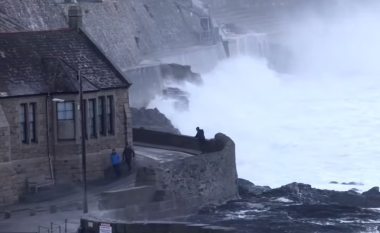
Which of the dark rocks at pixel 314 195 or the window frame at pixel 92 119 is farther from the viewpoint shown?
the dark rocks at pixel 314 195

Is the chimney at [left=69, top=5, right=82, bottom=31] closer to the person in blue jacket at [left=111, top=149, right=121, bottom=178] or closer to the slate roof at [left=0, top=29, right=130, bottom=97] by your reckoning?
the slate roof at [left=0, top=29, right=130, bottom=97]

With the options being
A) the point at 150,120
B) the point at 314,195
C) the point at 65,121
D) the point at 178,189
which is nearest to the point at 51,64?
the point at 65,121

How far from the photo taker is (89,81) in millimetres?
31344

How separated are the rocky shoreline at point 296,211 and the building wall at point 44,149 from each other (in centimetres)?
316

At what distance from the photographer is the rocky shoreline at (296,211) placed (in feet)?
96.8

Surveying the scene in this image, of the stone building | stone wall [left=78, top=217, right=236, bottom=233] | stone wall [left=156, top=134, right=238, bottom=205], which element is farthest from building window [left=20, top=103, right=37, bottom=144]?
stone wall [left=78, top=217, right=236, bottom=233]

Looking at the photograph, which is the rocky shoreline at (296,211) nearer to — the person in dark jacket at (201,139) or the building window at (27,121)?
the person in dark jacket at (201,139)

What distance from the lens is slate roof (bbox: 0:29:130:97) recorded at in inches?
1196

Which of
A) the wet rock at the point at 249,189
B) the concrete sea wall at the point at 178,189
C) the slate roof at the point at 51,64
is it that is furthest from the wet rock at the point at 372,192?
the slate roof at the point at 51,64

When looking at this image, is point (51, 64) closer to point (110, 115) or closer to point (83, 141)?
point (110, 115)

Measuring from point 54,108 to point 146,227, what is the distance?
259 inches

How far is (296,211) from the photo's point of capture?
31484mm

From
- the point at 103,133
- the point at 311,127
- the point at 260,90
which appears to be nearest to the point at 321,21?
the point at 260,90

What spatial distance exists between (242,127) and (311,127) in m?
3.13
